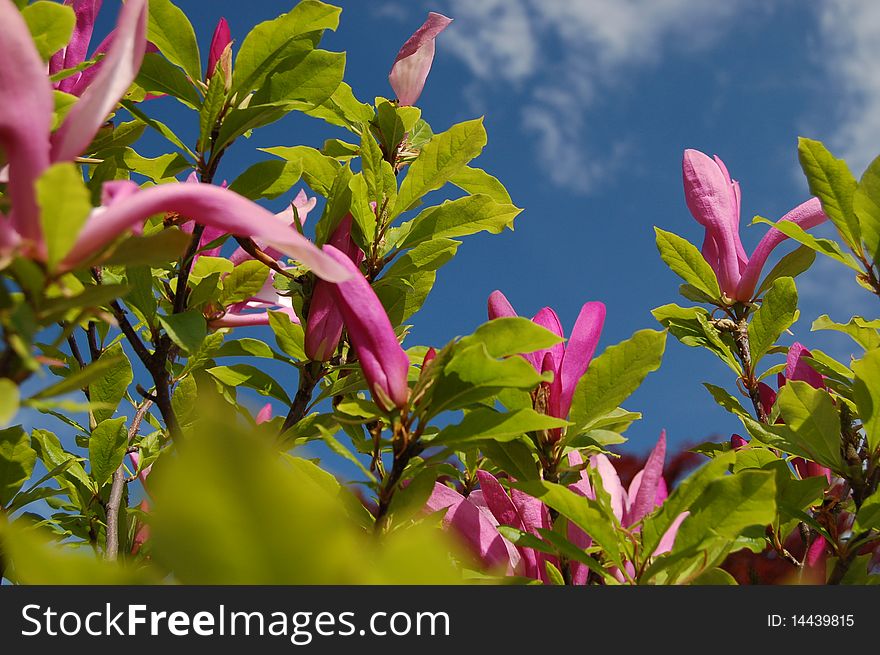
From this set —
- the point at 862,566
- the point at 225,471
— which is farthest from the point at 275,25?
the point at 862,566

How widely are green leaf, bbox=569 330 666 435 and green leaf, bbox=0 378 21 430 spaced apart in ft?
2.94

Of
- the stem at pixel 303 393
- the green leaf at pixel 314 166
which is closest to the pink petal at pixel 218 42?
the green leaf at pixel 314 166

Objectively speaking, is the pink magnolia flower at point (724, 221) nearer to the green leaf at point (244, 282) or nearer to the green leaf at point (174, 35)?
the green leaf at point (244, 282)

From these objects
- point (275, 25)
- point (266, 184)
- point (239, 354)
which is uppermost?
point (275, 25)

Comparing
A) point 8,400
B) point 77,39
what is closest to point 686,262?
point 77,39

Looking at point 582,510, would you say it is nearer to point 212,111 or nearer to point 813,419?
point 813,419

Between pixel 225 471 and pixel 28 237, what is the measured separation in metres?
0.55

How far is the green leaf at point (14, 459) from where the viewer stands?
1643 millimetres

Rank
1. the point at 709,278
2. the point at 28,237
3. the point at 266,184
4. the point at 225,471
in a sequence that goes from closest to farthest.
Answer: the point at 225,471, the point at 28,237, the point at 266,184, the point at 709,278

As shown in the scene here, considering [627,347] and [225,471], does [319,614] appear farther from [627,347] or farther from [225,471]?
[627,347]

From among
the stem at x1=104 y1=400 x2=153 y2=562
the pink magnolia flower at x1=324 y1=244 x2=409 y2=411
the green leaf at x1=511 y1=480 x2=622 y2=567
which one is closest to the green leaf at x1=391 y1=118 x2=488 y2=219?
the pink magnolia flower at x1=324 y1=244 x2=409 y2=411

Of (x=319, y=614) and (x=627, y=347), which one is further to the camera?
(x=627, y=347)

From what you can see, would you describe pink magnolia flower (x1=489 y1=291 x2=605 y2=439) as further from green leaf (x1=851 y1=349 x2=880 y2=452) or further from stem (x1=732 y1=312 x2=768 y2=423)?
stem (x1=732 y1=312 x2=768 y2=423)

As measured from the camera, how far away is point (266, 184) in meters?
1.47
